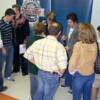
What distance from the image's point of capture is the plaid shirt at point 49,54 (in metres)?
2.72

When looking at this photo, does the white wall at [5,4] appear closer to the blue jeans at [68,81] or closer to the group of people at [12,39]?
the group of people at [12,39]

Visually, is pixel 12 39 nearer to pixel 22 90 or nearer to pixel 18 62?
pixel 18 62

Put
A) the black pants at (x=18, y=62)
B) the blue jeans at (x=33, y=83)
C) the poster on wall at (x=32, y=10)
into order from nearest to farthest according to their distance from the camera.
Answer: the blue jeans at (x=33, y=83) → the black pants at (x=18, y=62) → the poster on wall at (x=32, y=10)

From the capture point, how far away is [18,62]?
16.1 ft

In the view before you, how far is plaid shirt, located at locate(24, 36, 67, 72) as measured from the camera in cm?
272

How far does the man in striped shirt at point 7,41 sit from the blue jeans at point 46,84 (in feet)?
3.92

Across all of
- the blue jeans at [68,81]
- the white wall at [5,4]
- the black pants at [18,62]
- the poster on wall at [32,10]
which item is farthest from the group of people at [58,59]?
the white wall at [5,4]

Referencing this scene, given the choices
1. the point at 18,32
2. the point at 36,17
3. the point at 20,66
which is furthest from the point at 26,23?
the point at 20,66

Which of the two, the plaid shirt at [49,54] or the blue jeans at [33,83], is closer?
the plaid shirt at [49,54]

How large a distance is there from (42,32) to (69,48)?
923mm

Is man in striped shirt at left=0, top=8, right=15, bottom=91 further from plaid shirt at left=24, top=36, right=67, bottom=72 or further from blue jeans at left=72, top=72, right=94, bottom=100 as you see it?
blue jeans at left=72, top=72, right=94, bottom=100

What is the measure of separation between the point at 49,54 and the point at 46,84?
41 cm

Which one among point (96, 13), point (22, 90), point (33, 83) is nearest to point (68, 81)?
point (22, 90)

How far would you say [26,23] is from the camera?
4.67m
